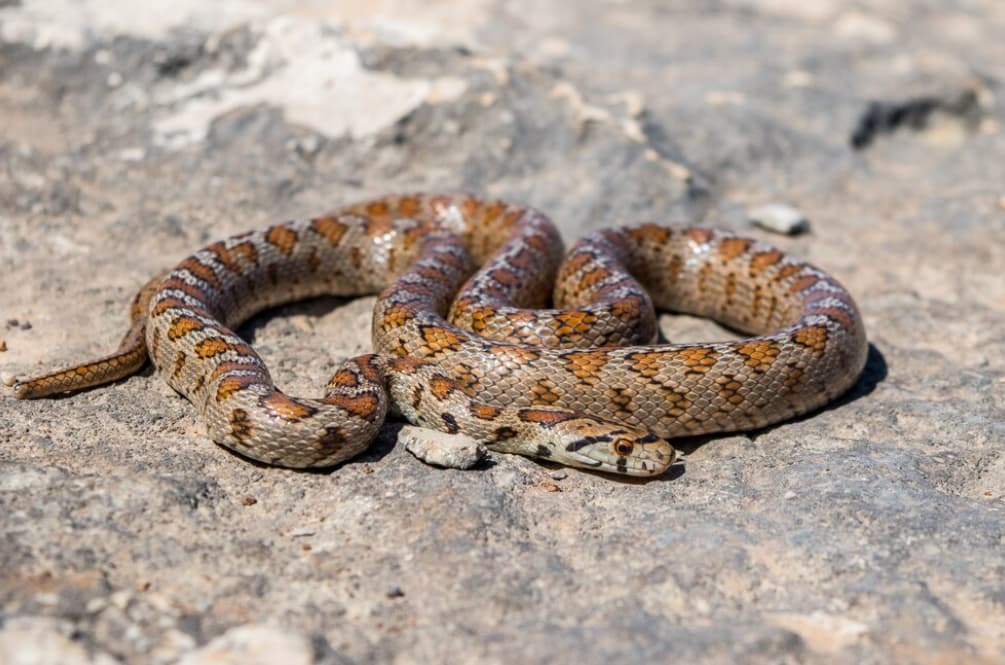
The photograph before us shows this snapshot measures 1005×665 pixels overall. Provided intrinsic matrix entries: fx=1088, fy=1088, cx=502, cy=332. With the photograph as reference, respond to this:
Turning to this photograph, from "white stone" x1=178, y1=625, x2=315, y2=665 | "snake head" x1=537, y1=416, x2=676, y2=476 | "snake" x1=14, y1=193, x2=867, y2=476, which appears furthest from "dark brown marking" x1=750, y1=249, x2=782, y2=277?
"white stone" x1=178, y1=625, x2=315, y2=665

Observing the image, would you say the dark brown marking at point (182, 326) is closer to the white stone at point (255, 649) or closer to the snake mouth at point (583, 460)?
the snake mouth at point (583, 460)

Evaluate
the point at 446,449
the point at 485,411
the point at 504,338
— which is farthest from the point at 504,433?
the point at 504,338

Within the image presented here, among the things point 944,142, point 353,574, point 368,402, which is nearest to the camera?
point 353,574

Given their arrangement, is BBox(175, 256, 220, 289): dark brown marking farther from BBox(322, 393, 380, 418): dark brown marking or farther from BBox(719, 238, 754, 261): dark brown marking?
BBox(719, 238, 754, 261): dark brown marking

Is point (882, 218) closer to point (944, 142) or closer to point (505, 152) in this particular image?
point (944, 142)

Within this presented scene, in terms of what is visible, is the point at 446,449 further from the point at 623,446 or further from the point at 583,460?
the point at 623,446

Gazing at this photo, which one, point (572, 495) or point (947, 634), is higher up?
point (947, 634)

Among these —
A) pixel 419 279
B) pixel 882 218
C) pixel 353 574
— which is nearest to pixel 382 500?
pixel 353 574

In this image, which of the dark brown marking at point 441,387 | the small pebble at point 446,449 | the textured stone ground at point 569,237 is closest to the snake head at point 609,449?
the textured stone ground at point 569,237
